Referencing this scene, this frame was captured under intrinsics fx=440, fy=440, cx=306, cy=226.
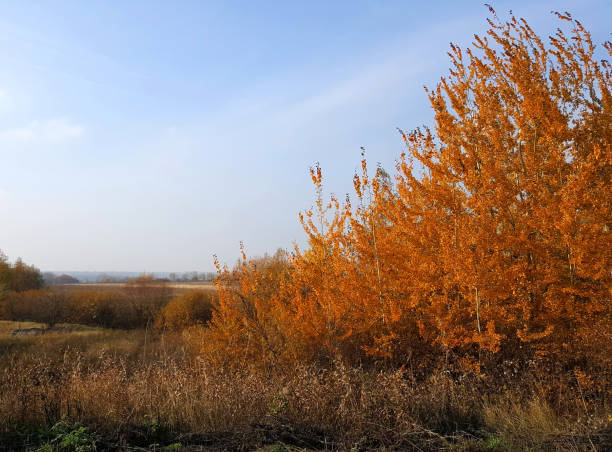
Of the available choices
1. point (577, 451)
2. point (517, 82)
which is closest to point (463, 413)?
point (577, 451)

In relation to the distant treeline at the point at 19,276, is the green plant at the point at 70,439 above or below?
below

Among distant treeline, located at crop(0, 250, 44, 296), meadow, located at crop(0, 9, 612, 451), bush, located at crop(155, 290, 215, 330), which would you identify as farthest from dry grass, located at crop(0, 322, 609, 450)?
distant treeline, located at crop(0, 250, 44, 296)

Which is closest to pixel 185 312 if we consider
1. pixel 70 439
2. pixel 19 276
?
pixel 19 276

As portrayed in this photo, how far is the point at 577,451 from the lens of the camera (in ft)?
16.0

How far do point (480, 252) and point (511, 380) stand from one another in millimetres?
2547

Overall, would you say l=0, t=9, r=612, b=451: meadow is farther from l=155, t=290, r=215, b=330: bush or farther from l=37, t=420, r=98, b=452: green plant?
l=155, t=290, r=215, b=330: bush

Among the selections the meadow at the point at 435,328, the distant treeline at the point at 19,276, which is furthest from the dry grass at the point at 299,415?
the distant treeline at the point at 19,276

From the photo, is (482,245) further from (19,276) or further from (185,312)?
(19,276)

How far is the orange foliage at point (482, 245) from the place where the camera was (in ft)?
29.9

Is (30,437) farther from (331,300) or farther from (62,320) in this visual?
(62,320)

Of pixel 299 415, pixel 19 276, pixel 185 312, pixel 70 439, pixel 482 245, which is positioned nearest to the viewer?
pixel 70 439

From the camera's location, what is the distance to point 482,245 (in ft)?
30.1

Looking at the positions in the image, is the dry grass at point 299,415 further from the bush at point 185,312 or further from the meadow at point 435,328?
the bush at point 185,312

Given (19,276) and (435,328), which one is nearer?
(435,328)
